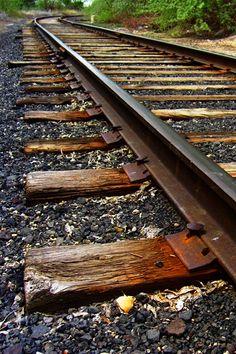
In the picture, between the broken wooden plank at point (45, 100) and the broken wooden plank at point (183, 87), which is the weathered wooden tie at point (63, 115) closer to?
the broken wooden plank at point (45, 100)

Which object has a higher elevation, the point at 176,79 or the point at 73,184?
the point at 176,79

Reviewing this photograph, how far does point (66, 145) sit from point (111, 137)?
0.86 feet

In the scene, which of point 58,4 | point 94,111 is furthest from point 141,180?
point 58,4

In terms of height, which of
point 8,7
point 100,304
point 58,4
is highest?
point 58,4

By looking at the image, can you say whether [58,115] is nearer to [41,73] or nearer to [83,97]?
[83,97]

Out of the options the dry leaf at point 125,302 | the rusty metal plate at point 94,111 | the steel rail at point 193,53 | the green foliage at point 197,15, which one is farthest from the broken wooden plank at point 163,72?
the green foliage at point 197,15

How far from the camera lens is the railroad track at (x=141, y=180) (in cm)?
128

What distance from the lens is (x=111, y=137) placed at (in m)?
2.55

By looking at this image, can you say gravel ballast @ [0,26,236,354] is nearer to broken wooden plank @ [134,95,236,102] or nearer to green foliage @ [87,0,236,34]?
broken wooden plank @ [134,95,236,102]

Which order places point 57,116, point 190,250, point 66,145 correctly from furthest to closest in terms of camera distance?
point 57,116 < point 66,145 < point 190,250

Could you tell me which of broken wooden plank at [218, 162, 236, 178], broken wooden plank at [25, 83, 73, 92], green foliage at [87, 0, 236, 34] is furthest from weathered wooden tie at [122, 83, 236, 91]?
green foliage at [87, 0, 236, 34]

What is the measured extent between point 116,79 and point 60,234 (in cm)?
299

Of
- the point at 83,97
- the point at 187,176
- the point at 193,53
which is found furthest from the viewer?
the point at 193,53

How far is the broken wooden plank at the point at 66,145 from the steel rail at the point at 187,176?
149 millimetres
